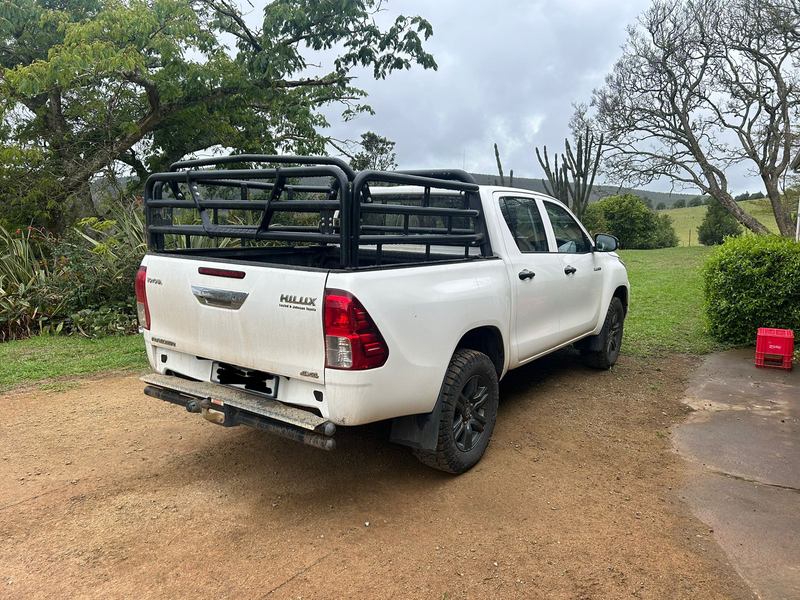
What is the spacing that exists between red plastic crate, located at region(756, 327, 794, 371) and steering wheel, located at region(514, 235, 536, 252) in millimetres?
3377

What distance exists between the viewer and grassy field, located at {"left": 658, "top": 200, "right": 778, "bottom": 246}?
32.4 meters

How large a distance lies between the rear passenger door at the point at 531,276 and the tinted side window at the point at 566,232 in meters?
0.25

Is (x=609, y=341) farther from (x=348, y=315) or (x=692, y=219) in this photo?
(x=692, y=219)

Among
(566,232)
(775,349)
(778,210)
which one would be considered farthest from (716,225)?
(566,232)

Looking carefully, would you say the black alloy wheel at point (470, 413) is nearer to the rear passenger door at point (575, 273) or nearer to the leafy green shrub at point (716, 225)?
the rear passenger door at point (575, 273)

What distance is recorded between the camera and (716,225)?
2958 cm

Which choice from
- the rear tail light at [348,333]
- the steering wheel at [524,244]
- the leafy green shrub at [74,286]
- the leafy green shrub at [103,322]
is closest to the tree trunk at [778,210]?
the steering wheel at [524,244]

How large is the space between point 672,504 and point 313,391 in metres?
2.22

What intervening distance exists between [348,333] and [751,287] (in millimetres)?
6441

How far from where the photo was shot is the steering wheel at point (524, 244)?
15.2 feet

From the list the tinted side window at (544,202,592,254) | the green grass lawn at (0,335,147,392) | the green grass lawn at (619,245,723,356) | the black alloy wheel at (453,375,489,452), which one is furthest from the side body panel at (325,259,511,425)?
the green grass lawn at (619,245,723,356)

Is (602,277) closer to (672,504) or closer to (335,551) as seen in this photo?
(672,504)

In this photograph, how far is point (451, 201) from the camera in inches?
189

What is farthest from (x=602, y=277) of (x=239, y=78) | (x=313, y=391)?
(x=239, y=78)
